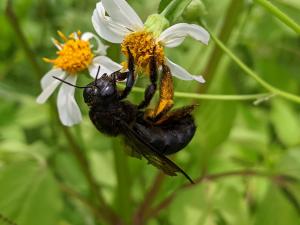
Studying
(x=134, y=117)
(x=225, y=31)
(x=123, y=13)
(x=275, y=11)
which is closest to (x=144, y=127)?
(x=134, y=117)

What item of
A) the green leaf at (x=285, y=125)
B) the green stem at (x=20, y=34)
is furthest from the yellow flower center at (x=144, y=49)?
the green leaf at (x=285, y=125)

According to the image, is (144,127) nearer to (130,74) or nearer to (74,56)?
(130,74)

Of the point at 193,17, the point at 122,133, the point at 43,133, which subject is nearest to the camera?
the point at 122,133

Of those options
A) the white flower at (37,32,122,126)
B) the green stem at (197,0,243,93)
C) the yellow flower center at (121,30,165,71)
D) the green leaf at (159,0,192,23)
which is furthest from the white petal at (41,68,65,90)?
the green stem at (197,0,243,93)

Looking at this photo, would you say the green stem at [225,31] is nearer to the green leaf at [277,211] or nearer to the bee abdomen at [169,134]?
the green leaf at [277,211]

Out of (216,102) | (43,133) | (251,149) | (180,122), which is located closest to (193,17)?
(180,122)

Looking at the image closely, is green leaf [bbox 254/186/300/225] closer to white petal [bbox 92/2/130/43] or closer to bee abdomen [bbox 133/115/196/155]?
bee abdomen [bbox 133/115/196/155]

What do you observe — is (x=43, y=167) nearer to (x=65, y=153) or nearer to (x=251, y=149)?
(x=65, y=153)
